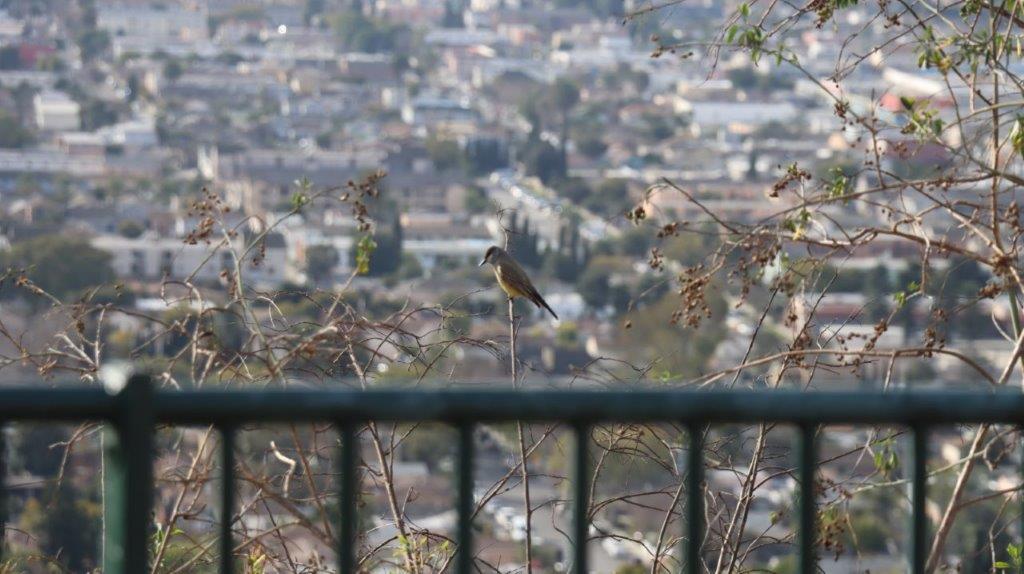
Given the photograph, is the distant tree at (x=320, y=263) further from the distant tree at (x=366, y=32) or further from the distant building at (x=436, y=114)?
the distant tree at (x=366, y=32)

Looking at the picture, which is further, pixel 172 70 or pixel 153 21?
pixel 153 21

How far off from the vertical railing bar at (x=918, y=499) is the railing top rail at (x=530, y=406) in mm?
35

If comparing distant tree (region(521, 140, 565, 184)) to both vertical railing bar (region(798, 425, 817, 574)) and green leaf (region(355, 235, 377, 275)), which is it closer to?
green leaf (region(355, 235, 377, 275))

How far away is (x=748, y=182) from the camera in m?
43.5

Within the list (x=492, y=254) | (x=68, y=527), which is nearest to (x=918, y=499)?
(x=68, y=527)

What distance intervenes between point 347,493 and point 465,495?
12 cm

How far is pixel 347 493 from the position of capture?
1761 millimetres

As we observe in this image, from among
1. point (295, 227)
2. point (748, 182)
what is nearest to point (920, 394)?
point (295, 227)

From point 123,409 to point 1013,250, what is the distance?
102 inches

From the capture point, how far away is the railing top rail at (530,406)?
1704mm

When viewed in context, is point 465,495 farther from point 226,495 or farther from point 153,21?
point 153,21

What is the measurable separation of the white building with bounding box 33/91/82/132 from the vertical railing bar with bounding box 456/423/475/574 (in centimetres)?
5052

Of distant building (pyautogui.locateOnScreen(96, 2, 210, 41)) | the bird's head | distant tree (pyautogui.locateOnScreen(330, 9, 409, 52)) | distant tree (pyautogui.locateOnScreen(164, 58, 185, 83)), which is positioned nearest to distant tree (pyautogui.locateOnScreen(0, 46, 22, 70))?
distant tree (pyautogui.locateOnScreen(164, 58, 185, 83))

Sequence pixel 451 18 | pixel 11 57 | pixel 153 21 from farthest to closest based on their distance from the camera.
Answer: pixel 451 18
pixel 153 21
pixel 11 57
